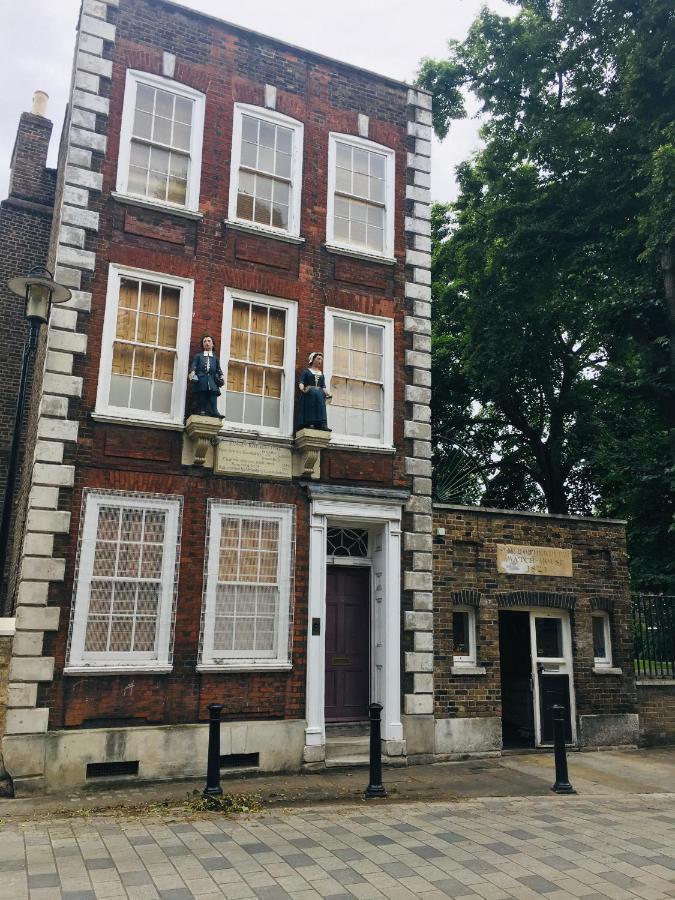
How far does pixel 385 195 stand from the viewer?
13.7m

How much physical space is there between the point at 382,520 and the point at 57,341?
5.84 meters

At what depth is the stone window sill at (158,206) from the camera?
11.4 metres

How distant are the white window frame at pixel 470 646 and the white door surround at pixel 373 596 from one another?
135 centimetres

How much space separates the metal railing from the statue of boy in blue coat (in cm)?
936

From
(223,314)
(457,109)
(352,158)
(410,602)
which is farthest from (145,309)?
(457,109)

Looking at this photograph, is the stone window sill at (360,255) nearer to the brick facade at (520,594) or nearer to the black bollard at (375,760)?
the brick facade at (520,594)

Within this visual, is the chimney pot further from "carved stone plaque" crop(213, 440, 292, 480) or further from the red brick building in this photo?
"carved stone plaque" crop(213, 440, 292, 480)

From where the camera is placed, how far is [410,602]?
40.2 feet

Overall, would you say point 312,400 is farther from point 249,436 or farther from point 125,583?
point 125,583

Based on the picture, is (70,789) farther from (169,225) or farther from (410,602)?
(169,225)

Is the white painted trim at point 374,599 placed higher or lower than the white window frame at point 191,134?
lower

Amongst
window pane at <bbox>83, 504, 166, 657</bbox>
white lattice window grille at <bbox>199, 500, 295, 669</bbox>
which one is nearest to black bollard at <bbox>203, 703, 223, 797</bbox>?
white lattice window grille at <bbox>199, 500, 295, 669</bbox>

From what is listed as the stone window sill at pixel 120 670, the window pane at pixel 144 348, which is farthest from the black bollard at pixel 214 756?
the window pane at pixel 144 348

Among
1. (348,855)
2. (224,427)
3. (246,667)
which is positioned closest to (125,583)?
(246,667)
